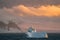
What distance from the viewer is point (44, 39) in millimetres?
102312

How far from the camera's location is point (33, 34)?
103875 mm

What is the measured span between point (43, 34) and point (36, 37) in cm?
530

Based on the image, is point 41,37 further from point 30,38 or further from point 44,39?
point 30,38

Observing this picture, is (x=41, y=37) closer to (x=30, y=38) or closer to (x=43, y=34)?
(x=43, y=34)

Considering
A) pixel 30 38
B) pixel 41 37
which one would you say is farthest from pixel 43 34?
pixel 30 38

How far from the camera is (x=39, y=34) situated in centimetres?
10394

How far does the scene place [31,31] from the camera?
350 feet

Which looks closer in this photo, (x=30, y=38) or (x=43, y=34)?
(x=43, y=34)

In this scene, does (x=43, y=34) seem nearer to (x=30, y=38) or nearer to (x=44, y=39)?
(x=44, y=39)

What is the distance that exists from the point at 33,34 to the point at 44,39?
5.07 meters

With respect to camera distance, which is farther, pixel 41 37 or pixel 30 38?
pixel 30 38

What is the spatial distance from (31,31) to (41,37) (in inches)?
300

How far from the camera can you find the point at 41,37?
100 m

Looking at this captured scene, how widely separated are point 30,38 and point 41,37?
9.33 metres
